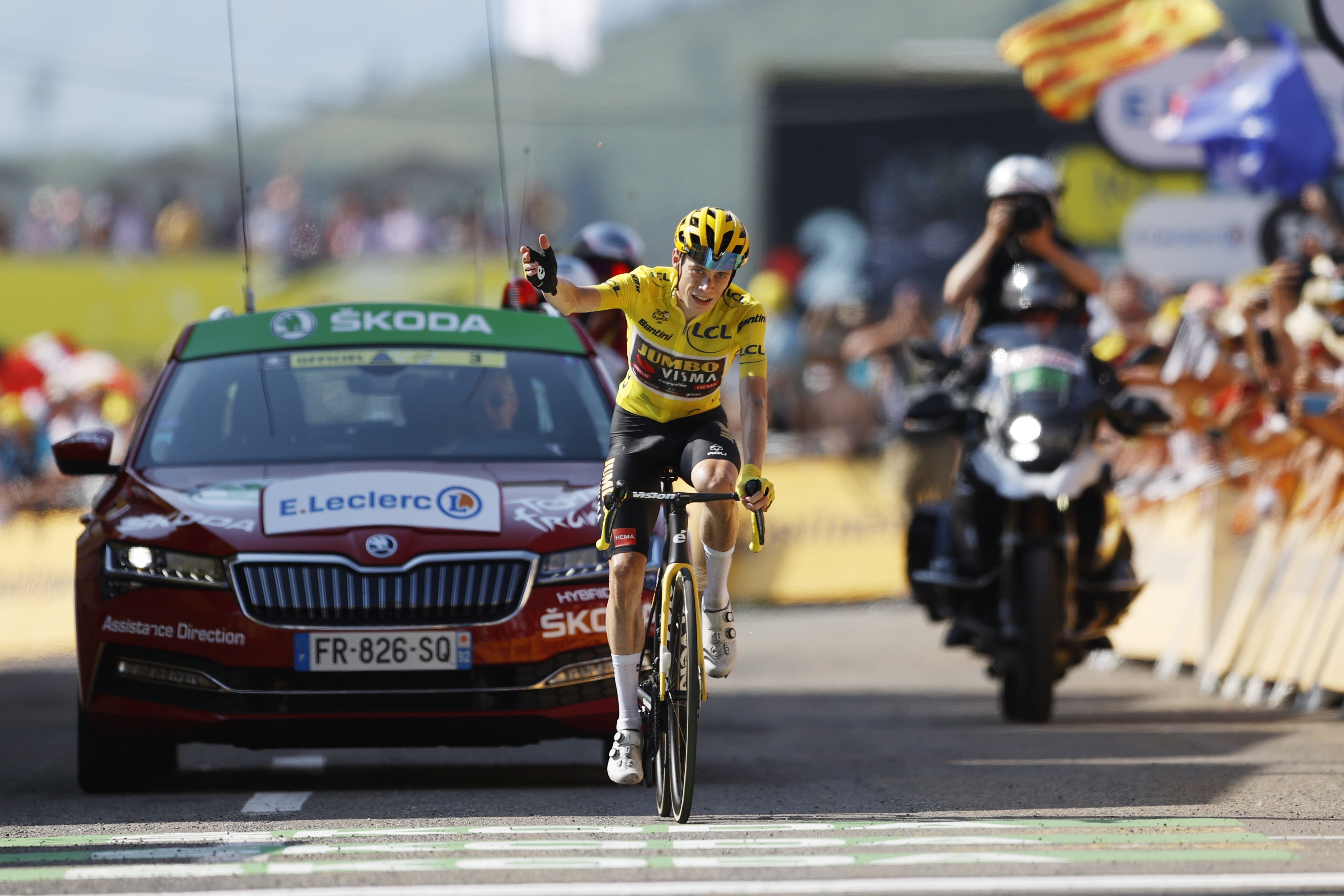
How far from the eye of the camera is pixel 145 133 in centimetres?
3866

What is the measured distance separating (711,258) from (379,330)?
8.29 feet

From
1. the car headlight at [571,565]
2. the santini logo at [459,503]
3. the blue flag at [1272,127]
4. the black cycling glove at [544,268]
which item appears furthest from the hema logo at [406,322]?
the blue flag at [1272,127]

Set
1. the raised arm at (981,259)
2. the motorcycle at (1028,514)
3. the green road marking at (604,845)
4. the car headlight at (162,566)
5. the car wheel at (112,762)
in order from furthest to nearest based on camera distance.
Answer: the raised arm at (981,259)
the motorcycle at (1028,514)
the car wheel at (112,762)
the car headlight at (162,566)
the green road marking at (604,845)

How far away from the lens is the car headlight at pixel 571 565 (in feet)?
26.2

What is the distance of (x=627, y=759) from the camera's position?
729 centimetres

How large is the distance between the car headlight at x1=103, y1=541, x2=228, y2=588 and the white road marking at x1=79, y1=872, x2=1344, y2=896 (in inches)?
86.5

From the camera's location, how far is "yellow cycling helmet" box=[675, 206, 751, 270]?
715 cm

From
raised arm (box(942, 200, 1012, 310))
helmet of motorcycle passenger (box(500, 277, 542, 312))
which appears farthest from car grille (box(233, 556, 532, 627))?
raised arm (box(942, 200, 1012, 310))

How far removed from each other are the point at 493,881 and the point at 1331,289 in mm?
7089

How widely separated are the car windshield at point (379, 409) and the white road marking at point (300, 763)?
4.51ft

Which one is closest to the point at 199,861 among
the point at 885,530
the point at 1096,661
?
the point at 1096,661

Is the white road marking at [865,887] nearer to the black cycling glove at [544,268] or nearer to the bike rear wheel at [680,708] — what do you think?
the bike rear wheel at [680,708]

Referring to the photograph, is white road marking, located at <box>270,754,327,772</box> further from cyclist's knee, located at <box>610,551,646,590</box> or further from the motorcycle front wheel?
the motorcycle front wheel

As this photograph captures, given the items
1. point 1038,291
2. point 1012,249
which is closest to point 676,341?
point 1038,291
